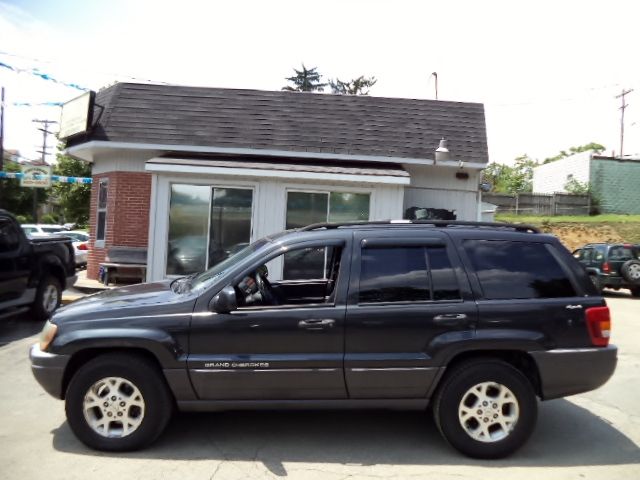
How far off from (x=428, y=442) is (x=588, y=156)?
30480 millimetres

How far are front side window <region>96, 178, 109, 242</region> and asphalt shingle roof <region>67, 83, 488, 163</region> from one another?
121cm

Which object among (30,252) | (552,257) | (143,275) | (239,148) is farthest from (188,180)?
(552,257)

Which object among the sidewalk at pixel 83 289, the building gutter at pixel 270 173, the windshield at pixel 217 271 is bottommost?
the sidewalk at pixel 83 289

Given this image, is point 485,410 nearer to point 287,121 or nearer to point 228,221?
point 228,221

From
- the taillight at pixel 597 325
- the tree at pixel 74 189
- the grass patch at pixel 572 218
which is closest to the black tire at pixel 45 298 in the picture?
the taillight at pixel 597 325

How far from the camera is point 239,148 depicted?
11609 millimetres

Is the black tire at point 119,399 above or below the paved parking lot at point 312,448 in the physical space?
above

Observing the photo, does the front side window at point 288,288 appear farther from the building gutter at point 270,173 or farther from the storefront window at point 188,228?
the storefront window at point 188,228

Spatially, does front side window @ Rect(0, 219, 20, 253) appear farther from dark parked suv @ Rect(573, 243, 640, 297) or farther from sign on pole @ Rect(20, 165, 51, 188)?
sign on pole @ Rect(20, 165, 51, 188)

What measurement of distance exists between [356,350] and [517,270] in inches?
57.4

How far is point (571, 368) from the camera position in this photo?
3.85 meters

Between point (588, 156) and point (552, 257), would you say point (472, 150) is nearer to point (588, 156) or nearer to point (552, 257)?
point (552, 257)

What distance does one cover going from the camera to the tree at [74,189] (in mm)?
34094

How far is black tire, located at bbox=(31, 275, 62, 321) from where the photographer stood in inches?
322
